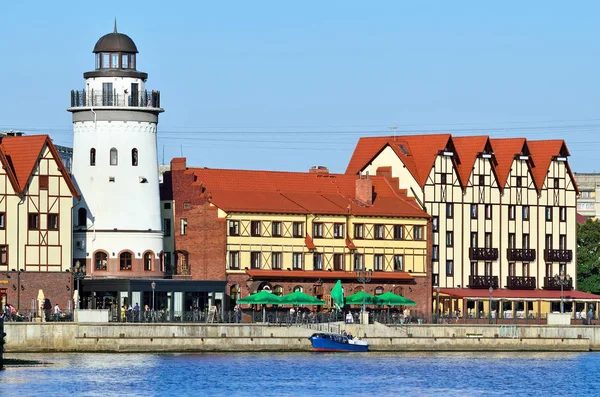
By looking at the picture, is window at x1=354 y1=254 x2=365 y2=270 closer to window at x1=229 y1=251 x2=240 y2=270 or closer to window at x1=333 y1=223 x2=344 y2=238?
window at x1=333 y1=223 x2=344 y2=238

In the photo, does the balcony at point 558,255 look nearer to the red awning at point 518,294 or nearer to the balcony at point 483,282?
the red awning at point 518,294

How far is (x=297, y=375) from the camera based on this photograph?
380 feet

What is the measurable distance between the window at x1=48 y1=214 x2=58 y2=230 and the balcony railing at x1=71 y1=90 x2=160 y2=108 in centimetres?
801

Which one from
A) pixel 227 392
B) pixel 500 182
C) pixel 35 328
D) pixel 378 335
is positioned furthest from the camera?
pixel 500 182

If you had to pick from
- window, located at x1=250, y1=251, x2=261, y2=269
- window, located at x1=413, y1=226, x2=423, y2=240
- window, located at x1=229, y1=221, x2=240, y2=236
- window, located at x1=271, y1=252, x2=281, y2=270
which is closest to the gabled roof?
window, located at x1=413, y1=226, x2=423, y2=240

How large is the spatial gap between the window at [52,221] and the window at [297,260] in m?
18.2

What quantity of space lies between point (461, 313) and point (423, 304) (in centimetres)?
340

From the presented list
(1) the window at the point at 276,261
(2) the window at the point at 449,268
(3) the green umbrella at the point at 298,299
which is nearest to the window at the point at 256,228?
(1) the window at the point at 276,261

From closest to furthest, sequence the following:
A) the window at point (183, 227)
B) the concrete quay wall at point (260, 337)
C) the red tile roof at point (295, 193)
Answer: the concrete quay wall at point (260, 337)
the red tile roof at point (295, 193)
the window at point (183, 227)

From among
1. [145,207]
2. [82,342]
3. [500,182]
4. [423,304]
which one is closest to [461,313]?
[423,304]

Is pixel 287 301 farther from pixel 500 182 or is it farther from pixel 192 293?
pixel 500 182

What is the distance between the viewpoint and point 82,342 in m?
126

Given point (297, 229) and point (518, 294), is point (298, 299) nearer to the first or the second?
point (297, 229)

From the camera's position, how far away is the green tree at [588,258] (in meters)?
169
